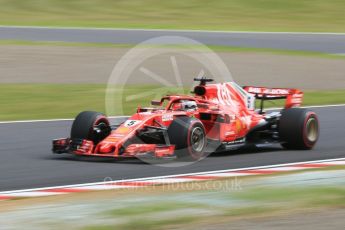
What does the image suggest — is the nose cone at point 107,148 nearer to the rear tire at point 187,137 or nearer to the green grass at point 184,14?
the rear tire at point 187,137

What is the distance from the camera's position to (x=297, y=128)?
12.1 m

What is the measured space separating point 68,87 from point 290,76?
21.5 feet

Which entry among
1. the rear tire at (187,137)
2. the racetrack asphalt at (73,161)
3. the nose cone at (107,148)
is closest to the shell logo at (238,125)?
the racetrack asphalt at (73,161)

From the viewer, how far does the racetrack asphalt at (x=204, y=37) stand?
30367 mm

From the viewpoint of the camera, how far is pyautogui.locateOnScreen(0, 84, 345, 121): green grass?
Result: 16.4 metres

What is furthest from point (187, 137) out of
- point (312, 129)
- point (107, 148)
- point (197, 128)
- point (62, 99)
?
point (62, 99)

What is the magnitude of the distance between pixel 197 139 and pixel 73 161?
170 cm

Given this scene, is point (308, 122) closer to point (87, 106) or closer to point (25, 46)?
point (87, 106)

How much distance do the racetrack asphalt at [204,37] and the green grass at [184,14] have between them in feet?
8.63

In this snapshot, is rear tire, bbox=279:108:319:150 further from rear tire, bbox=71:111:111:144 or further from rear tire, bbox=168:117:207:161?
rear tire, bbox=71:111:111:144

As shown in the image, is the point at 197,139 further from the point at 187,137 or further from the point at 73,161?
the point at 73,161

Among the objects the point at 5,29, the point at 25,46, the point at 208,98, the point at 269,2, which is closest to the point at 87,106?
the point at 208,98

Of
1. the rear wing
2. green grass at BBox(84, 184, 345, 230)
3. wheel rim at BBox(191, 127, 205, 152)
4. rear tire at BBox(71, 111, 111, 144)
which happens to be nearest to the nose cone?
rear tire at BBox(71, 111, 111, 144)

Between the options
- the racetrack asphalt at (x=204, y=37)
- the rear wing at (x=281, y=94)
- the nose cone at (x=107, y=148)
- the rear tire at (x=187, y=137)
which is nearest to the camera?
the rear tire at (x=187, y=137)
